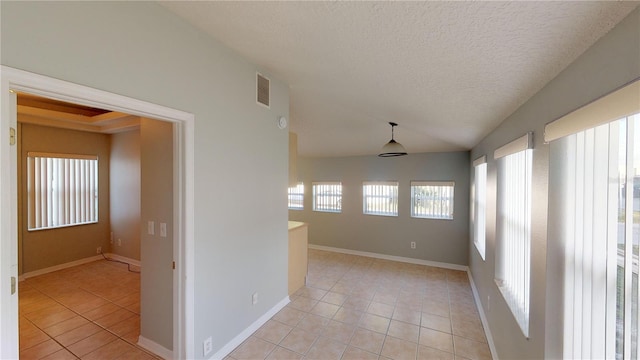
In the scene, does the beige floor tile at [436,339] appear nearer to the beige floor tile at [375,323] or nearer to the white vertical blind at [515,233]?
the beige floor tile at [375,323]

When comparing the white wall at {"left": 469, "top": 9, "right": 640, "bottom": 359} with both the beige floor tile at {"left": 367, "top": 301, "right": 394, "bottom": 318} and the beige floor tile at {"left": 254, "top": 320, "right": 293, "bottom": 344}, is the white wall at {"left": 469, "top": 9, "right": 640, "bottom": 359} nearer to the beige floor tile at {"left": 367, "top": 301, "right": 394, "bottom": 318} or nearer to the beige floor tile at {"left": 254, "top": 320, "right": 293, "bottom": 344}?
the beige floor tile at {"left": 367, "top": 301, "right": 394, "bottom": 318}

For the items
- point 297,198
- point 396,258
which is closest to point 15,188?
point 396,258

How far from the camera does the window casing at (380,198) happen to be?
→ 5406 millimetres

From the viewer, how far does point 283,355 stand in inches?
86.9

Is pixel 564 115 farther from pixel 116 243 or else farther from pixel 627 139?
pixel 116 243

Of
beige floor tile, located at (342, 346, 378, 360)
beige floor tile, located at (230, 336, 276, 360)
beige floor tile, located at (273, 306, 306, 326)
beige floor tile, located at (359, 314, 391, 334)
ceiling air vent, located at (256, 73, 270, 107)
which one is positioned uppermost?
ceiling air vent, located at (256, 73, 270, 107)

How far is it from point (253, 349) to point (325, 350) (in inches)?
26.9

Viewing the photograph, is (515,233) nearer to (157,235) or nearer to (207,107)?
(207,107)

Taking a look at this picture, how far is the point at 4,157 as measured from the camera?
0.98 m

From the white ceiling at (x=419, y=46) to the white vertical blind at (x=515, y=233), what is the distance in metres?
0.46

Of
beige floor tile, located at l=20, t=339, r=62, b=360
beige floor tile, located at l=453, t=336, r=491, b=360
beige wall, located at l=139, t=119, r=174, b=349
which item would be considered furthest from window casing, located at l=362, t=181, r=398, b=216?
beige floor tile, located at l=20, t=339, r=62, b=360

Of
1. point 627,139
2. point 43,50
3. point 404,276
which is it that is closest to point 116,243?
point 43,50

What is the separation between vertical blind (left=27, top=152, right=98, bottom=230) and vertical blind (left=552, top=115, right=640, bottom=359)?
20.9ft

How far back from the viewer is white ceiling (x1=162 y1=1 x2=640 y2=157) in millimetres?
877
